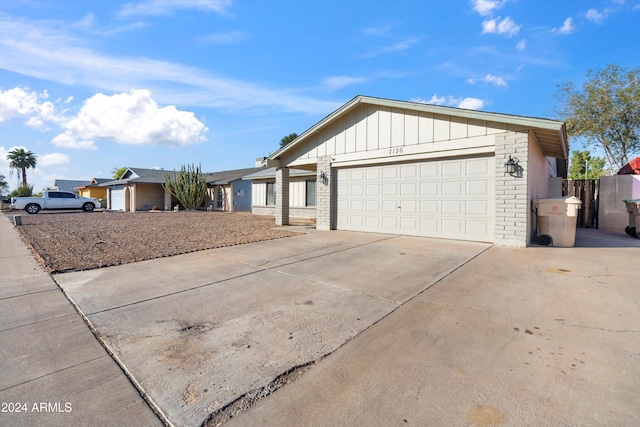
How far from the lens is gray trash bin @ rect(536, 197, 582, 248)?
735 centimetres

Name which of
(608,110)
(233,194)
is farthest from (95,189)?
(608,110)

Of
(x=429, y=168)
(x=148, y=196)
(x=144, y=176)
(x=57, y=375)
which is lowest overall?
(x=57, y=375)

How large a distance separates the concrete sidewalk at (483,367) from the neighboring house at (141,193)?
28.2 meters

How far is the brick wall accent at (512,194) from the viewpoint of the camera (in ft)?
23.9

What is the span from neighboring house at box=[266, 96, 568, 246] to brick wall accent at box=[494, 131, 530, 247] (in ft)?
0.07

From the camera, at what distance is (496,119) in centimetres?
741

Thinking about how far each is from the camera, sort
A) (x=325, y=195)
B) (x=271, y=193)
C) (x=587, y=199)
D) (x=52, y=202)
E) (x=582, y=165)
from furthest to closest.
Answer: (x=582, y=165) < (x=52, y=202) < (x=271, y=193) < (x=587, y=199) < (x=325, y=195)

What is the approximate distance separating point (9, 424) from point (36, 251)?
7.50 meters

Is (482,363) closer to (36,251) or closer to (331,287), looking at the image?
(331,287)

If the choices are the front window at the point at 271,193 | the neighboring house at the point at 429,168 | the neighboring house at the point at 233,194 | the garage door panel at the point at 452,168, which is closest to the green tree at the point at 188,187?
the neighboring house at the point at 233,194

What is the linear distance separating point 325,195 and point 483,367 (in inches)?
367

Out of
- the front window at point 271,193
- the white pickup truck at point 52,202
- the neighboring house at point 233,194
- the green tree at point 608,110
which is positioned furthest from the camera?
the neighboring house at point 233,194

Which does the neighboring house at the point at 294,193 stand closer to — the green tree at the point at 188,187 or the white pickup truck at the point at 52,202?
the green tree at the point at 188,187

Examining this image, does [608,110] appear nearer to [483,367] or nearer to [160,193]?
[483,367]
